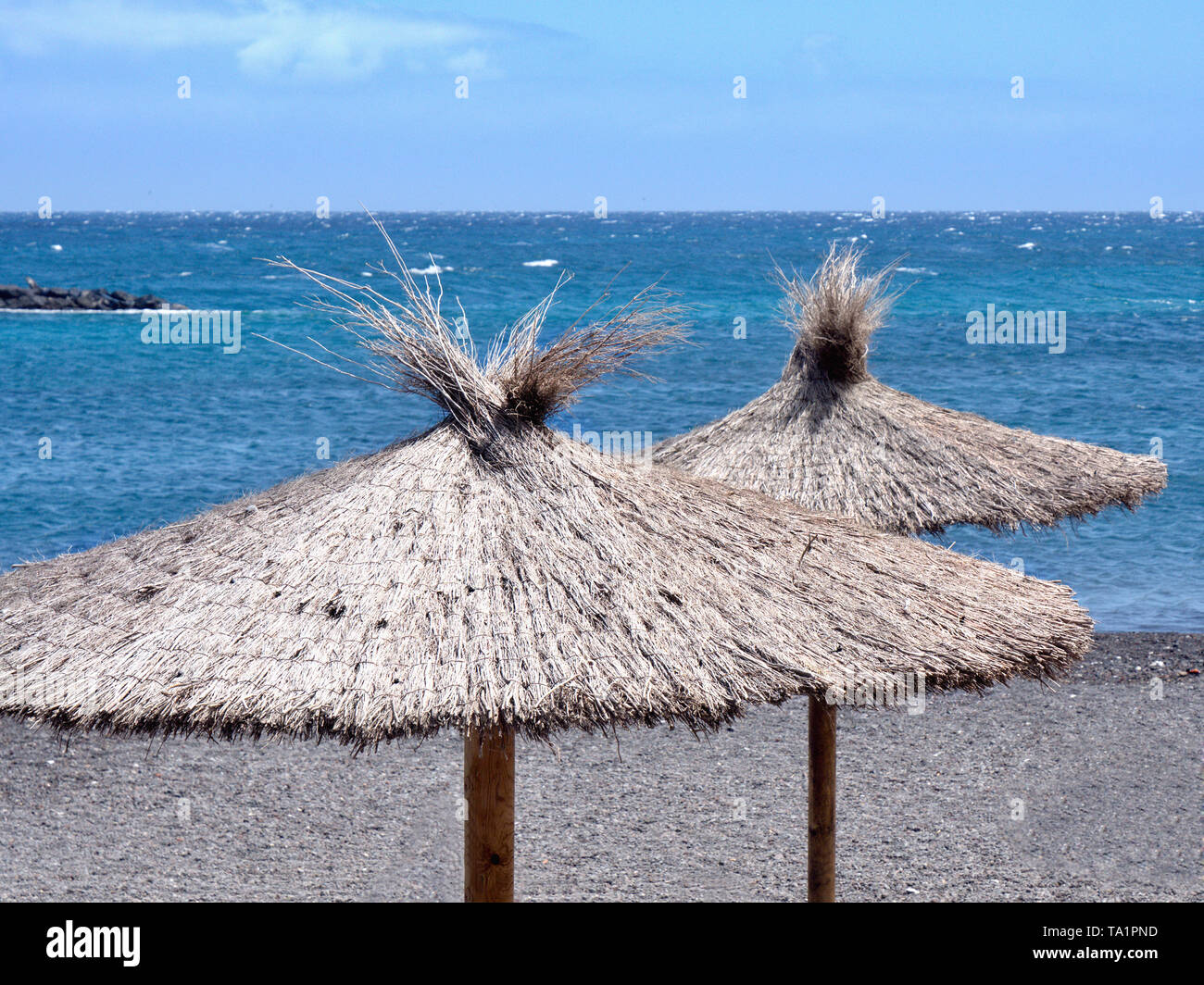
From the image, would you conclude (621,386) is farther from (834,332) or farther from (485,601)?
(485,601)

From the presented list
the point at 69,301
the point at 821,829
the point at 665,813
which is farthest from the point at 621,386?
the point at 69,301

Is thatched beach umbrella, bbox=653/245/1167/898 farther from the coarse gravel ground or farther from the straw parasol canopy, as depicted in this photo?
the coarse gravel ground

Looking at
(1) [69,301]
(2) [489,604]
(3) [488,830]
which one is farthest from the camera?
(1) [69,301]

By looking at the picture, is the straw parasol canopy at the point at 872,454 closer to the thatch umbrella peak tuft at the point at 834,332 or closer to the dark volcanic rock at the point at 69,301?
the thatch umbrella peak tuft at the point at 834,332

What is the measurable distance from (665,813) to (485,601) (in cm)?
554

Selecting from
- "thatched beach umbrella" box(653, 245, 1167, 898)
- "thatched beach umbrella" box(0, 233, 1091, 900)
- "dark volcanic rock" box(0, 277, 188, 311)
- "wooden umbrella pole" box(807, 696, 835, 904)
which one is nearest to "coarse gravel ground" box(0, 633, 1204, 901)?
"wooden umbrella pole" box(807, 696, 835, 904)

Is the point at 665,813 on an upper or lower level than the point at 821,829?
lower

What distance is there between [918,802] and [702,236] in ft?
307

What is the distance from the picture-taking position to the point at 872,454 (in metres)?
6.80

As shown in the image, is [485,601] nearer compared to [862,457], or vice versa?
[485,601]

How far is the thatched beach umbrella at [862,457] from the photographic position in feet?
21.3

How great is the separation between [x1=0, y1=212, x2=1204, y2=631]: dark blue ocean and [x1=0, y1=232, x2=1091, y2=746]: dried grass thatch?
0.40 meters

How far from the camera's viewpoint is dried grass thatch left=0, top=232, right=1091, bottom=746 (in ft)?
11.8

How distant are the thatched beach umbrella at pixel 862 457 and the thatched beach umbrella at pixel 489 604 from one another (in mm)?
1660
